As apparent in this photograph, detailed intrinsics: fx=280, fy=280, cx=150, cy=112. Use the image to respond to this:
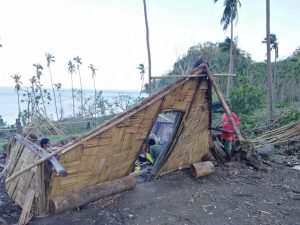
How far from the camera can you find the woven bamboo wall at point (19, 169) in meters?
4.64

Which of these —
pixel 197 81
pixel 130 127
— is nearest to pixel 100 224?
pixel 130 127

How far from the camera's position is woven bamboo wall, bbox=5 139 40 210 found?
183 inches

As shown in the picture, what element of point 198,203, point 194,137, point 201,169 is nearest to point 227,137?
point 194,137

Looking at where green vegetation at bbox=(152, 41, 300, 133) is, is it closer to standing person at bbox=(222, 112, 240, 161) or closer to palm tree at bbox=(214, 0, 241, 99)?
palm tree at bbox=(214, 0, 241, 99)

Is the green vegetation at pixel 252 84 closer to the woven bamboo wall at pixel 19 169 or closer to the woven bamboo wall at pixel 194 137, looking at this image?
the woven bamboo wall at pixel 194 137

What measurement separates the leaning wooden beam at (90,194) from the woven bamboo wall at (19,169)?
50cm

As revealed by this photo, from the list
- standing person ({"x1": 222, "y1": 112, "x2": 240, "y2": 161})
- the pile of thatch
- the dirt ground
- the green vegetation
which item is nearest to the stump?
the dirt ground

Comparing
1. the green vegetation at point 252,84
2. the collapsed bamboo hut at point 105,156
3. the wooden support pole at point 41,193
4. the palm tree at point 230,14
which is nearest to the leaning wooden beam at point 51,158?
the collapsed bamboo hut at point 105,156

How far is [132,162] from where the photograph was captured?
5570 mm

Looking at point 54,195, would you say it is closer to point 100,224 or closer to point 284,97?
point 100,224

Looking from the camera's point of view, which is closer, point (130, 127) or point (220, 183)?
point (130, 127)

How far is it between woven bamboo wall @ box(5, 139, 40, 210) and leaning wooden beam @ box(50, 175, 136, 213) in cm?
50

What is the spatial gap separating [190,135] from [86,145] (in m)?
2.80

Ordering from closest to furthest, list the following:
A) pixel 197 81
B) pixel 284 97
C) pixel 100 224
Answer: pixel 100 224, pixel 197 81, pixel 284 97
